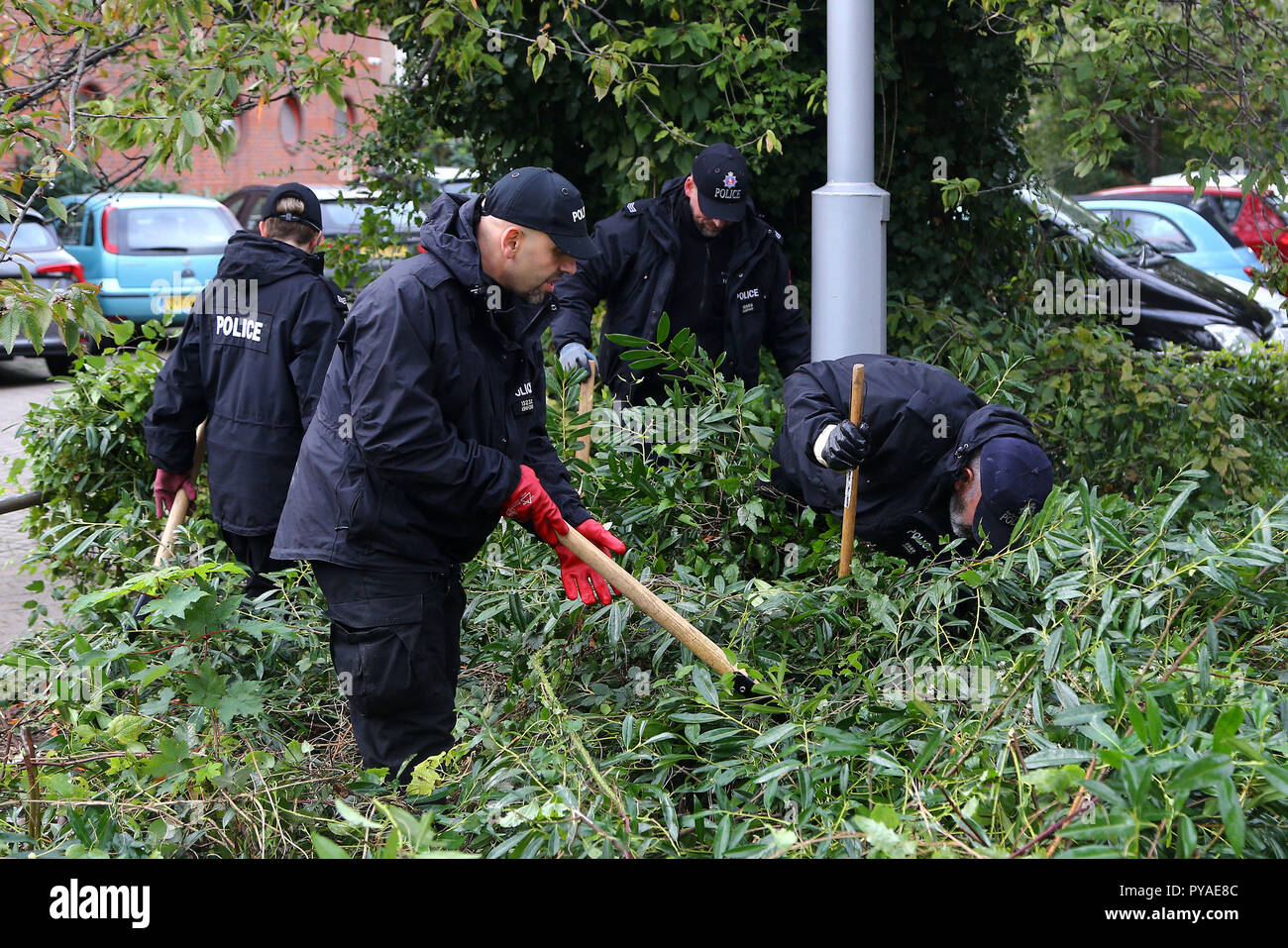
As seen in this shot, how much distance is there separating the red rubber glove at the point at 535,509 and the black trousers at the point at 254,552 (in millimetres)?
1553

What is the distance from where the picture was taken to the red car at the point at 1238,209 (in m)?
6.19

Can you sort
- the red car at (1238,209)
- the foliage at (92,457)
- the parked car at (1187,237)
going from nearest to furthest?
the foliage at (92,457) → the red car at (1238,209) → the parked car at (1187,237)

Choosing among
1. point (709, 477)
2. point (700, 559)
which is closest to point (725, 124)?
point (709, 477)

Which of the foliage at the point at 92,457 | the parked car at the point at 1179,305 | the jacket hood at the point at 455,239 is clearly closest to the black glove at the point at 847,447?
the jacket hood at the point at 455,239

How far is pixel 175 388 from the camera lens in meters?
Answer: 4.60

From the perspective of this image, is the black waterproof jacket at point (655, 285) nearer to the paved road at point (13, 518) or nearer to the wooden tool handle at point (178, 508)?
the wooden tool handle at point (178, 508)

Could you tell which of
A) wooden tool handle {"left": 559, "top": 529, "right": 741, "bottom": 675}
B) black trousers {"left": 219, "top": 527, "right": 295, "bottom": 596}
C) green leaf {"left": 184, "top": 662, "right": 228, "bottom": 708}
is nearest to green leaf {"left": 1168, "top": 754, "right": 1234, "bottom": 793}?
Answer: wooden tool handle {"left": 559, "top": 529, "right": 741, "bottom": 675}

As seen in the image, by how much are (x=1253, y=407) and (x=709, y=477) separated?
175 inches

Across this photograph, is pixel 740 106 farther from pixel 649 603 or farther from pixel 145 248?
pixel 145 248

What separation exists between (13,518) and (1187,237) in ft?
33.9

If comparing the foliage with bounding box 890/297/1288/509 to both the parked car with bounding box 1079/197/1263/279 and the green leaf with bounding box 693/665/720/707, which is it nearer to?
the green leaf with bounding box 693/665/720/707

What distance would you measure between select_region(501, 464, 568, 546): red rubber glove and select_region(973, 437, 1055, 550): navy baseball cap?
1096 mm

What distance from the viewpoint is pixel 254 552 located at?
15.1 ft

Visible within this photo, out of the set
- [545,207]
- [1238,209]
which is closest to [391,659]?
[545,207]
